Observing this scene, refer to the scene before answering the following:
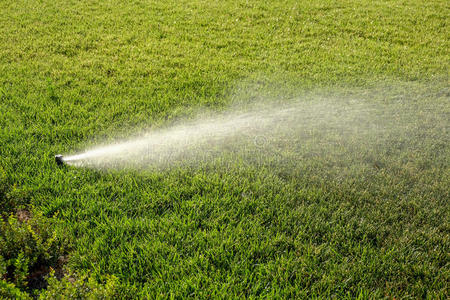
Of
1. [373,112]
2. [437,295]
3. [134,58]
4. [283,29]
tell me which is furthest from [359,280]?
[283,29]

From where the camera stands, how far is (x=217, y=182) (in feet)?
11.3

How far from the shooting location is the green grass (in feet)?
8.50

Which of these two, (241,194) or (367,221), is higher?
(241,194)

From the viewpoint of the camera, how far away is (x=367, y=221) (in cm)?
306

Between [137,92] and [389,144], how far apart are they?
345 cm

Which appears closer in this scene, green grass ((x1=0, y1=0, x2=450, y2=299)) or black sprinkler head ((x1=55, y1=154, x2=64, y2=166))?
green grass ((x1=0, y1=0, x2=450, y2=299))

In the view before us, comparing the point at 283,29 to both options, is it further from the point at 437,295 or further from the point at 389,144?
the point at 437,295

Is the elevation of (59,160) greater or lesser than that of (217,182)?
greater

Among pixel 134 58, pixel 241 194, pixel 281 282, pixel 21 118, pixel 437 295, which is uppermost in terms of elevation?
pixel 134 58

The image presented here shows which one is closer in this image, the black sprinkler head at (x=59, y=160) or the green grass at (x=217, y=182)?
the green grass at (x=217, y=182)

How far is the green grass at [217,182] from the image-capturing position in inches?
102

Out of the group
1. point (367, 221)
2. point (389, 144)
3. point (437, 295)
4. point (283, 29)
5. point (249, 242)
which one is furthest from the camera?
point (283, 29)

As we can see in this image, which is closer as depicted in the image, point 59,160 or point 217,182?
point 217,182

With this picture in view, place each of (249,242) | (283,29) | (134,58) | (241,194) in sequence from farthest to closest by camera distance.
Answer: (283,29), (134,58), (241,194), (249,242)
